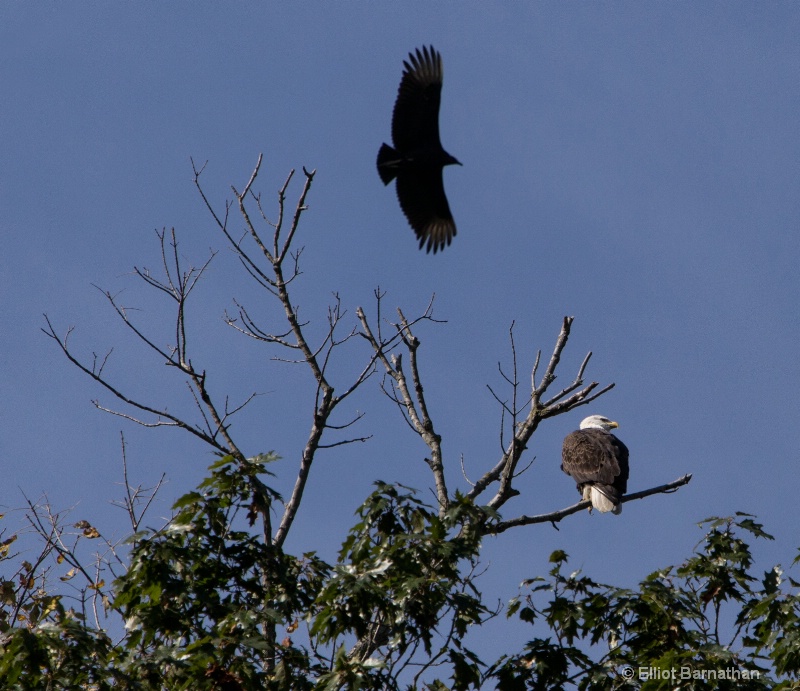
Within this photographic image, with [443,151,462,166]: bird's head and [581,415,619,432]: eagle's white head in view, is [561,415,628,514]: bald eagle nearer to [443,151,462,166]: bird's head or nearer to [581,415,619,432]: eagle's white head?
[581,415,619,432]: eagle's white head

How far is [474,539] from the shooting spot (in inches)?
176

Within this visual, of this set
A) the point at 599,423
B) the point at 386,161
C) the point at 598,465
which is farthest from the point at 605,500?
the point at 386,161

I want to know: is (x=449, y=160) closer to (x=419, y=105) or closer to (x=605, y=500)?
(x=419, y=105)

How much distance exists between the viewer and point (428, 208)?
8891 mm

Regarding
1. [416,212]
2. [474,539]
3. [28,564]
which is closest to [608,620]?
[474,539]

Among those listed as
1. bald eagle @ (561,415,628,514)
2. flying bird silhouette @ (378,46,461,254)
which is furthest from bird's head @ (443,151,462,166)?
bald eagle @ (561,415,628,514)

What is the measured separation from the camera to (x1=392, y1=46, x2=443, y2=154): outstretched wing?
8.51 metres

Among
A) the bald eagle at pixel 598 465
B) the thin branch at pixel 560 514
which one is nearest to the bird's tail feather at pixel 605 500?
the bald eagle at pixel 598 465

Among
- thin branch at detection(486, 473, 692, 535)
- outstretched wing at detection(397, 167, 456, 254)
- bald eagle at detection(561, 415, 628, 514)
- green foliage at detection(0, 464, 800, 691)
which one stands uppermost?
outstretched wing at detection(397, 167, 456, 254)

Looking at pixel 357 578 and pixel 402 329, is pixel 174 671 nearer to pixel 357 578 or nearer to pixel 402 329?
pixel 357 578

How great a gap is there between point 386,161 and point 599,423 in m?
4.20

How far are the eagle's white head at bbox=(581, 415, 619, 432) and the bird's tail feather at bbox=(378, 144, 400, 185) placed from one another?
3907 mm

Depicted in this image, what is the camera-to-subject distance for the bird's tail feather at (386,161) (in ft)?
27.8

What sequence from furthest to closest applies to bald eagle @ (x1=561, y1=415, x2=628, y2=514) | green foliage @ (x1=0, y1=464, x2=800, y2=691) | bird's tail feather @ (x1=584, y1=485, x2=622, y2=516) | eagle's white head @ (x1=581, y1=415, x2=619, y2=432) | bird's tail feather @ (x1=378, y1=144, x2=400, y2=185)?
eagle's white head @ (x1=581, y1=415, x2=619, y2=432), bald eagle @ (x1=561, y1=415, x2=628, y2=514), bird's tail feather @ (x1=584, y1=485, x2=622, y2=516), bird's tail feather @ (x1=378, y1=144, x2=400, y2=185), green foliage @ (x1=0, y1=464, x2=800, y2=691)
